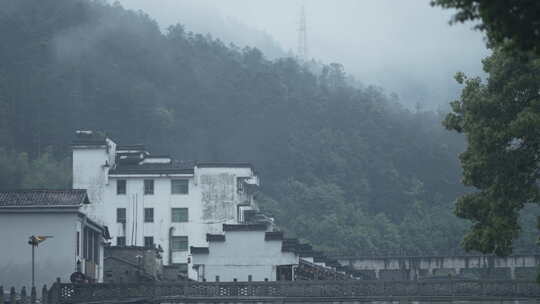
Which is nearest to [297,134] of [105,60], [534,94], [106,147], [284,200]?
[284,200]

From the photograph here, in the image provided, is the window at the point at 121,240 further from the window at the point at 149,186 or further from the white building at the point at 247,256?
the white building at the point at 247,256

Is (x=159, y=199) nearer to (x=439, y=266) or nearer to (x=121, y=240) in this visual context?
(x=121, y=240)

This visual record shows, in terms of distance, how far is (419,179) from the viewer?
169125 millimetres

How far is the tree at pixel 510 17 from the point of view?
18359 millimetres

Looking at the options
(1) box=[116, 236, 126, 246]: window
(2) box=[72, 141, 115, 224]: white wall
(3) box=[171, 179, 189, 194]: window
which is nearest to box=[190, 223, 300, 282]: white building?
(1) box=[116, 236, 126, 246]: window

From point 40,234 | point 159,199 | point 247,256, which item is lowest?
point 247,256

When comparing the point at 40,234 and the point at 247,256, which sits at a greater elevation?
the point at 40,234

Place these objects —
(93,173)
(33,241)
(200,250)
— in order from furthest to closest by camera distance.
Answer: (93,173), (200,250), (33,241)

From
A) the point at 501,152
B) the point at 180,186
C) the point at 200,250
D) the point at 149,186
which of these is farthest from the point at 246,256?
the point at 501,152

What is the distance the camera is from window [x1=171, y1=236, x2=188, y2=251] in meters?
94.7

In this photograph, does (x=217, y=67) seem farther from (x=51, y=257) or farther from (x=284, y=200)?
(x=51, y=257)

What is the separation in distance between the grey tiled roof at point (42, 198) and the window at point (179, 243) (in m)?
38.9

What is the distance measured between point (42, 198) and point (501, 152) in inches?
1068

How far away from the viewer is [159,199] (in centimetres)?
9450
